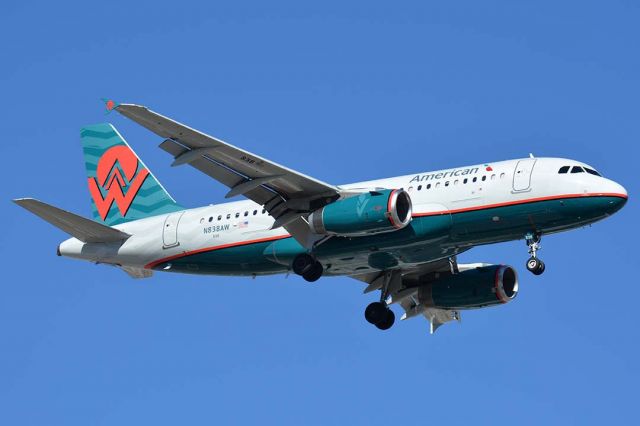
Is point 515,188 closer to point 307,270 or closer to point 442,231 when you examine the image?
point 442,231

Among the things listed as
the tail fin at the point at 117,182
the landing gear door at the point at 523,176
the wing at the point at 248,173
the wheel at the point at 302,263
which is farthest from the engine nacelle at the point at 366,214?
the tail fin at the point at 117,182

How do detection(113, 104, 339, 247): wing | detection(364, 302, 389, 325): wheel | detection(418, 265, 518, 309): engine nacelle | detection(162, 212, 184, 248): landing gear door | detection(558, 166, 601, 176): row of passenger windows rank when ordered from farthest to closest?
detection(364, 302, 389, 325): wheel → detection(418, 265, 518, 309): engine nacelle → detection(162, 212, 184, 248): landing gear door → detection(558, 166, 601, 176): row of passenger windows → detection(113, 104, 339, 247): wing

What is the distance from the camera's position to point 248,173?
46.6 metres

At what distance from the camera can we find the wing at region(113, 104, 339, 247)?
43.4 metres

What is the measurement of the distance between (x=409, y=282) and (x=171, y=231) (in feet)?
33.3

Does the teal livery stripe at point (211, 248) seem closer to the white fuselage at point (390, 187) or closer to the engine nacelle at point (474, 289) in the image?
the white fuselage at point (390, 187)

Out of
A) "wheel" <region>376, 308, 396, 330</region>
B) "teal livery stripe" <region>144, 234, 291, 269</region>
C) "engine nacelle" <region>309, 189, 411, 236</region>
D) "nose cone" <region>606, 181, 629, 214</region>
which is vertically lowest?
"wheel" <region>376, 308, 396, 330</region>

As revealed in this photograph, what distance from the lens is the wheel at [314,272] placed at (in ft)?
159

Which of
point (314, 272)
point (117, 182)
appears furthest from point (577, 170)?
point (117, 182)

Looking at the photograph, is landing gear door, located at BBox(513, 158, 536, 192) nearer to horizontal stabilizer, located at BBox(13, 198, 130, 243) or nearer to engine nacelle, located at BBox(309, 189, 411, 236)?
engine nacelle, located at BBox(309, 189, 411, 236)

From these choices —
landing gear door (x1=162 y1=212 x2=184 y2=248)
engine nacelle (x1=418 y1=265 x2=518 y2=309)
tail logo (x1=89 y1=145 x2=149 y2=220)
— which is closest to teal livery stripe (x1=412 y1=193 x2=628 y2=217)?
engine nacelle (x1=418 y1=265 x2=518 y2=309)

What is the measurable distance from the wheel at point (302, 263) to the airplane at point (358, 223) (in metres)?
0.05

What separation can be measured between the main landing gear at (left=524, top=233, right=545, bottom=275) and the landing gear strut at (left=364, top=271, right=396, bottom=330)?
8389mm

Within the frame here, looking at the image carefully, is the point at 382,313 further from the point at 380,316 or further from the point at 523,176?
the point at 523,176
